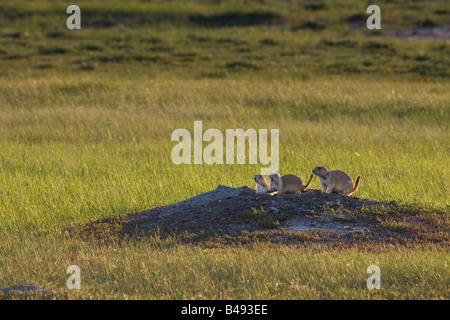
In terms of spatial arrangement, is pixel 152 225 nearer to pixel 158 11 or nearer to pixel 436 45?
pixel 436 45

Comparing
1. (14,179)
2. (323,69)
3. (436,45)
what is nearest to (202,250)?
(14,179)

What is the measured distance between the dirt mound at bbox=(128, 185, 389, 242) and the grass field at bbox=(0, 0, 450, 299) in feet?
2.59

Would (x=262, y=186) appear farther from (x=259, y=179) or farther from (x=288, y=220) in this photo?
(x=288, y=220)

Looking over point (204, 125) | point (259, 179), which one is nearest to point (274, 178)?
point (259, 179)

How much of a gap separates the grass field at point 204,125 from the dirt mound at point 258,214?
0.79 metres

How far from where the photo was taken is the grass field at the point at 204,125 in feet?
30.0

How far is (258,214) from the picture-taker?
1166 cm

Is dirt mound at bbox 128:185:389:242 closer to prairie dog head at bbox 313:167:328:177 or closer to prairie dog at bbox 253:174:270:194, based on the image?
prairie dog at bbox 253:174:270:194

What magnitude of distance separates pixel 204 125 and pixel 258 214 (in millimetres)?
9447

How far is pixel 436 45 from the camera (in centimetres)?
3622

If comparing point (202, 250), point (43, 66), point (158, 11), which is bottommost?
point (202, 250)

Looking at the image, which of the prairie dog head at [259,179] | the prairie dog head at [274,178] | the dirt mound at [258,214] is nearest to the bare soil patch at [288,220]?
the dirt mound at [258,214]
